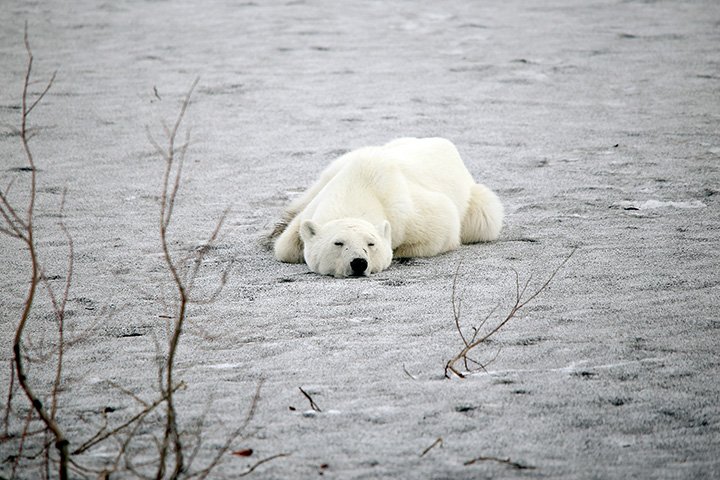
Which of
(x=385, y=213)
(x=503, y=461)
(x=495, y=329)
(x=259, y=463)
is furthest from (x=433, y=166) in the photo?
(x=259, y=463)

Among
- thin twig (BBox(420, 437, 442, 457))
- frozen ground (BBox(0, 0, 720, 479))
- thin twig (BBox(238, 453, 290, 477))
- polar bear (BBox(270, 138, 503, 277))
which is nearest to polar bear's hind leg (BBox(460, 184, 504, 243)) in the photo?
polar bear (BBox(270, 138, 503, 277))

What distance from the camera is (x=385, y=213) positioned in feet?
21.7

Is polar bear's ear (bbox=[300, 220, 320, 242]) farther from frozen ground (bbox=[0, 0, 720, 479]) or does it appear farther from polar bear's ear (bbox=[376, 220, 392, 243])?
polar bear's ear (bbox=[376, 220, 392, 243])

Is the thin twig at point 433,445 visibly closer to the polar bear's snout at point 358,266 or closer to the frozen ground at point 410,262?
the frozen ground at point 410,262

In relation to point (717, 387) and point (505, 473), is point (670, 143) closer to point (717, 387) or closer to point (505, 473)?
point (717, 387)

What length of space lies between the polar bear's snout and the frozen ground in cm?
14

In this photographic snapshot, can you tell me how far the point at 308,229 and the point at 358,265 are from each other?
1.50 feet

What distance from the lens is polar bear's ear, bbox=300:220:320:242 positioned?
621cm

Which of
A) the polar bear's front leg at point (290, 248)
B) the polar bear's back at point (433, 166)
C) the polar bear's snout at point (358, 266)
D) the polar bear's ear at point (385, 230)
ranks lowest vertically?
the polar bear's front leg at point (290, 248)

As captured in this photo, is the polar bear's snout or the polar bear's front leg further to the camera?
the polar bear's front leg

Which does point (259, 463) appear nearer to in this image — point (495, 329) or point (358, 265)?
point (495, 329)

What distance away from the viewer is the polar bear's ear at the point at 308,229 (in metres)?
6.21

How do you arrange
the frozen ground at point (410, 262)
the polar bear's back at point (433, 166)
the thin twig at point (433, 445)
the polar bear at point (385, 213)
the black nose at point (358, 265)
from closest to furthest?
the thin twig at point (433, 445)
the frozen ground at point (410, 262)
the black nose at point (358, 265)
the polar bear at point (385, 213)
the polar bear's back at point (433, 166)

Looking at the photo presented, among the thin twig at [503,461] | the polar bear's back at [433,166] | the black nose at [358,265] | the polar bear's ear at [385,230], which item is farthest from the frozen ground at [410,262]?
the polar bear's back at [433,166]
